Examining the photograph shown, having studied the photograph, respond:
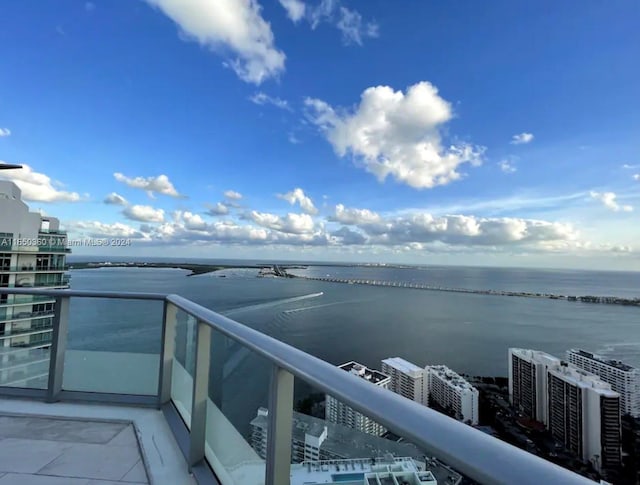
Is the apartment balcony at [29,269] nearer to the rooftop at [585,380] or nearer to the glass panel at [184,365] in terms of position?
the glass panel at [184,365]

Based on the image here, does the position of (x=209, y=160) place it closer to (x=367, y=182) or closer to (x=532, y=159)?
(x=367, y=182)

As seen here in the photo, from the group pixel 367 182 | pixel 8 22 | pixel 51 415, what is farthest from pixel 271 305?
pixel 51 415

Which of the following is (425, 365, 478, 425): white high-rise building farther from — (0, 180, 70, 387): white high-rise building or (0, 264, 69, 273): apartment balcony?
(0, 264, 69, 273): apartment balcony

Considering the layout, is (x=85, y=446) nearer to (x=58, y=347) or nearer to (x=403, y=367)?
(x=58, y=347)

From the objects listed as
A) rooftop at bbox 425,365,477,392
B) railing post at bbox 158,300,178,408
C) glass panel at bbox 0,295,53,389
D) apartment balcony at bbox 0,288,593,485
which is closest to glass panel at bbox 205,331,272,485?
apartment balcony at bbox 0,288,593,485

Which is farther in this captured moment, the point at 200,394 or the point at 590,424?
the point at 590,424

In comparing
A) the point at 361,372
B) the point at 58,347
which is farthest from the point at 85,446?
the point at 361,372

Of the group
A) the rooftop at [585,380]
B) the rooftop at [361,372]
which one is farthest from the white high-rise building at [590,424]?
the rooftop at [361,372]

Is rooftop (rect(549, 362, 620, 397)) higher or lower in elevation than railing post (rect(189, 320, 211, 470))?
lower
